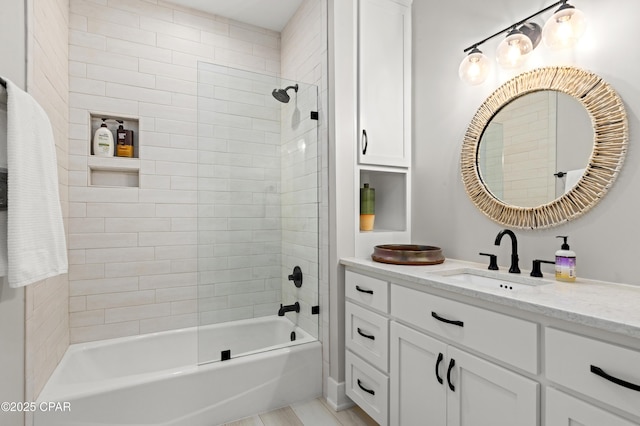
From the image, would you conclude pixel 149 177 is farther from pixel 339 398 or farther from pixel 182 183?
pixel 339 398

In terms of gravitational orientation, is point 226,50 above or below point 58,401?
above

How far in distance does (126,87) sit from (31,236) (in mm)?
1543

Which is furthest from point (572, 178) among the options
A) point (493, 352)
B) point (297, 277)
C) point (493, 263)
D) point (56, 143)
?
point (56, 143)

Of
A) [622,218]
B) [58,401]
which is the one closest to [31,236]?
[58,401]

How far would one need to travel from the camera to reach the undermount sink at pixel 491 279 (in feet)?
4.56

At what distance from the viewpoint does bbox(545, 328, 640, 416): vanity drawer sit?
792 mm

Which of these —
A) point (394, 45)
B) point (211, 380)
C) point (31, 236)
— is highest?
point (394, 45)

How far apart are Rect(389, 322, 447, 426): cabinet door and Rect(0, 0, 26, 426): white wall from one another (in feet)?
5.33

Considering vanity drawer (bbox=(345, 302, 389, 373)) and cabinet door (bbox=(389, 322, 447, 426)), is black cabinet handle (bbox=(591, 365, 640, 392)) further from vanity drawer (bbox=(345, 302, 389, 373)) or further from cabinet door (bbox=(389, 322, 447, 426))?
vanity drawer (bbox=(345, 302, 389, 373))

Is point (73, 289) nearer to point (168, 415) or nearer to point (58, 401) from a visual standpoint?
point (58, 401)

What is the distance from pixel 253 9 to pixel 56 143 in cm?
169

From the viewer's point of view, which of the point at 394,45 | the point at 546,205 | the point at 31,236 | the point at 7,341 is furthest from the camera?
the point at 394,45

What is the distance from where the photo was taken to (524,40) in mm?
1495

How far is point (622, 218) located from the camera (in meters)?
1.24
